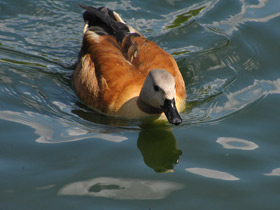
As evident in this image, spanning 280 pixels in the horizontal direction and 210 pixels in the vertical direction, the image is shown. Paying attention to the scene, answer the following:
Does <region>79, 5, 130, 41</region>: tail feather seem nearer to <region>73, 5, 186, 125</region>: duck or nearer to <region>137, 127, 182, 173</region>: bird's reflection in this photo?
<region>73, 5, 186, 125</region>: duck

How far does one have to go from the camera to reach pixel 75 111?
27.3 feet

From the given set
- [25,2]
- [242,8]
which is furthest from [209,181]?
[25,2]

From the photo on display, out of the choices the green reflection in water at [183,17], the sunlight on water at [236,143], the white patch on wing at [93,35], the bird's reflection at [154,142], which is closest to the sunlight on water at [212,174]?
the bird's reflection at [154,142]

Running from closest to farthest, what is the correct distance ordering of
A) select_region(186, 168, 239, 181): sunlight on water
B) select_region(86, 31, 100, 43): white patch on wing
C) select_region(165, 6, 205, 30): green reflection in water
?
select_region(186, 168, 239, 181): sunlight on water, select_region(86, 31, 100, 43): white patch on wing, select_region(165, 6, 205, 30): green reflection in water

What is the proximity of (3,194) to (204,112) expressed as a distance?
3527 millimetres

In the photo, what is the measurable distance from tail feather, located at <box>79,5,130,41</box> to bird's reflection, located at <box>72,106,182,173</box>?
163 cm

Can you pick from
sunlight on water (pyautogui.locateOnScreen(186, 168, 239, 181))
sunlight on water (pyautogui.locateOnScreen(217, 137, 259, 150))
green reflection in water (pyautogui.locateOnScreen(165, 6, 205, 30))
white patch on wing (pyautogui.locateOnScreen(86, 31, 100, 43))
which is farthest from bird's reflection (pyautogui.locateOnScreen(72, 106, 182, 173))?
green reflection in water (pyautogui.locateOnScreen(165, 6, 205, 30))

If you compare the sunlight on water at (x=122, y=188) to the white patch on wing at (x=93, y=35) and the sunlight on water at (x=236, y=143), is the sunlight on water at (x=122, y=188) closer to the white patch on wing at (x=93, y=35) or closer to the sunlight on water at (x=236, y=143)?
the sunlight on water at (x=236, y=143)

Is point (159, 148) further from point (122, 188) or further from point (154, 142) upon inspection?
point (122, 188)

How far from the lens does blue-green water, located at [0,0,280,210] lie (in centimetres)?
599

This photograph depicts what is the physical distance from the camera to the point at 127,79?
8.10 metres

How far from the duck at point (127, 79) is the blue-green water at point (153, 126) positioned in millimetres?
236

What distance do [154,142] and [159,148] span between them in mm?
207

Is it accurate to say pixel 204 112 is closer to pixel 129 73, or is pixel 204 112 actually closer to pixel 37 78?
pixel 129 73
